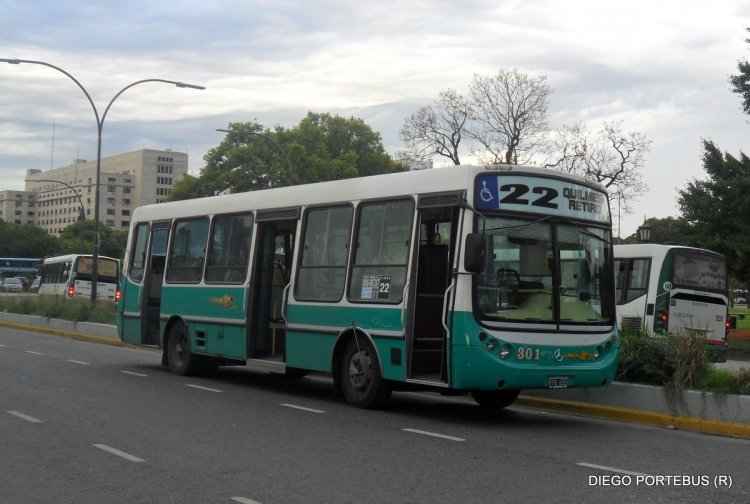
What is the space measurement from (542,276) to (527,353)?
0.95m

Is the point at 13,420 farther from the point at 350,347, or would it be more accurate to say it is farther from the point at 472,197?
the point at 472,197

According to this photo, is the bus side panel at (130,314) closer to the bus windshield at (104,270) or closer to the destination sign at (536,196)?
the destination sign at (536,196)

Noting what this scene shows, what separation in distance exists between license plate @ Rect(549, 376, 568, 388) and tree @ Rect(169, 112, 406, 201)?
60560mm

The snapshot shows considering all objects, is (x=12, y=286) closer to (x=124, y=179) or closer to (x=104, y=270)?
(x=104, y=270)

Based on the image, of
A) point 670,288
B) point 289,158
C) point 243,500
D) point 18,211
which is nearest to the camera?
point 243,500

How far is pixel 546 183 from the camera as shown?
12.2 m

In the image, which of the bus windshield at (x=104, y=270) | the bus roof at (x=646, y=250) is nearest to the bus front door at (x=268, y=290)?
the bus roof at (x=646, y=250)

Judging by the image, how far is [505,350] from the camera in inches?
450

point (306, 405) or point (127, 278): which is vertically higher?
point (127, 278)

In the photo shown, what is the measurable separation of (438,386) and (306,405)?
2.36 m

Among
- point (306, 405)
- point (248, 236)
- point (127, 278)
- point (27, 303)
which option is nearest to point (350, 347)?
point (306, 405)

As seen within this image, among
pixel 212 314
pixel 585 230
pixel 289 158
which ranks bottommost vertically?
pixel 212 314

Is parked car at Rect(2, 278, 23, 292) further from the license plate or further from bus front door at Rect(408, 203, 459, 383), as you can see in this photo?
the license plate

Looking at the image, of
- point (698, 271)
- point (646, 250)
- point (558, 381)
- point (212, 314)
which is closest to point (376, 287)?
point (558, 381)
